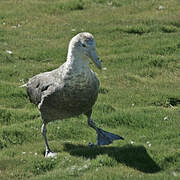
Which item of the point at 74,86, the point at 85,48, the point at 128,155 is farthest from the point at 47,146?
the point at 85,48

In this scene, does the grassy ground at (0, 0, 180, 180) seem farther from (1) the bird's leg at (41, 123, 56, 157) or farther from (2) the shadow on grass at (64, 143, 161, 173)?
(1) the bird's leg at (41, 123, 56, 157)

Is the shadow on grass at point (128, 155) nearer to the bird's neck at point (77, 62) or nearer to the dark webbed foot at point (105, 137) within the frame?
the dark webbed foot at point (105, 137)

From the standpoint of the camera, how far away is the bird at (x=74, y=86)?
7.98 meters

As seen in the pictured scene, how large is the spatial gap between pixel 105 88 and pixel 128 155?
3923 mm

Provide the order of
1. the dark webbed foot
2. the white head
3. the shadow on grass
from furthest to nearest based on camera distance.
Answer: the dark webbed foot → the white head → the shadow on grass

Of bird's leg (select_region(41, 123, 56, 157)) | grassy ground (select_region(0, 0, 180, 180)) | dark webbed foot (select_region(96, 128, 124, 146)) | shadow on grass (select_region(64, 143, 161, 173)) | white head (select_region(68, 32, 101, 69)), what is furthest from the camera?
dark webbed foot (select_region(96, 128, 124, 146))

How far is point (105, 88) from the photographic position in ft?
38.1

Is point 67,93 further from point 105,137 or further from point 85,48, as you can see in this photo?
point 105,137

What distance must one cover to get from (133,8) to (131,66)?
4599mm

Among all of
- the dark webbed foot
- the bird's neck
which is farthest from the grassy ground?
the bird's neck

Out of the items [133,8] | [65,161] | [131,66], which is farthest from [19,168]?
[133,8]

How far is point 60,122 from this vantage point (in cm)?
977

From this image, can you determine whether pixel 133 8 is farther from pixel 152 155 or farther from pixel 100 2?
pixel 152 155

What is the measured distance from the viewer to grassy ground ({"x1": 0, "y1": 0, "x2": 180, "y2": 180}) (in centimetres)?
771
